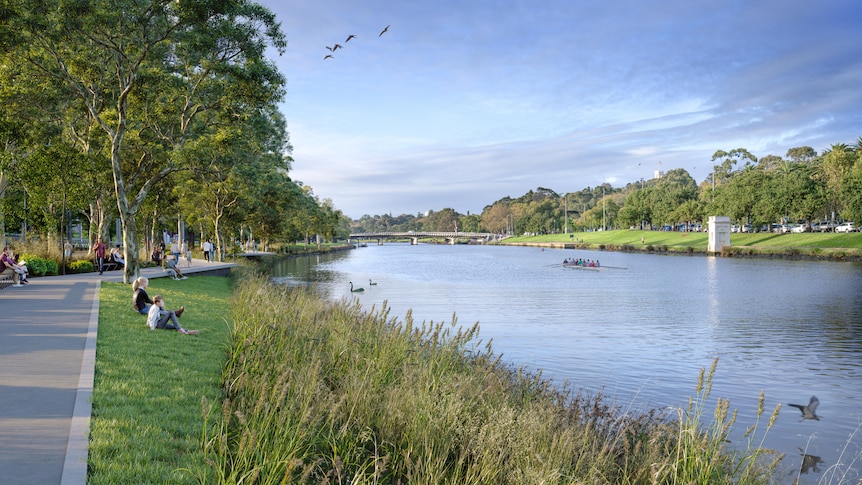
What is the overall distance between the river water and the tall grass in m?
1.72

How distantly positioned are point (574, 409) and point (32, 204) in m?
28.3

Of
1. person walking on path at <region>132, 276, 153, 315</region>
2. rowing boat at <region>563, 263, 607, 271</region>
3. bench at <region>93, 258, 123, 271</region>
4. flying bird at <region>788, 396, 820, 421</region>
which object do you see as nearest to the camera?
flying bird at <region>788, 396, 820, 421</region>

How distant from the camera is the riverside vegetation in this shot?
593 cm

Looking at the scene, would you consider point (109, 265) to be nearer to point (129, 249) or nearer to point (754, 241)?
point (129, 249)

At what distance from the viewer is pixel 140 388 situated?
8.38 m

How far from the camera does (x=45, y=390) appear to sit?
316 inches

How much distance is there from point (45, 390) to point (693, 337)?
20595mm

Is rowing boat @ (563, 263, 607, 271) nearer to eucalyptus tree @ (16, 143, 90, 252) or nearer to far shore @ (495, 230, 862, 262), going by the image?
far shore @ (495, 230, 862, 262)

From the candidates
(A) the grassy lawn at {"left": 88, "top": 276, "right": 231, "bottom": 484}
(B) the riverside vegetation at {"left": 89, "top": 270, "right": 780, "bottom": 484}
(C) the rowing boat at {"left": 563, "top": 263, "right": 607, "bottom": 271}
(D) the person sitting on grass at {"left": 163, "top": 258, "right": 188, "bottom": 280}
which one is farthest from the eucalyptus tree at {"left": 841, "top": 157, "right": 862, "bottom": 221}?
(A) the grassy lawn at {"left": 88, "top": 276, "right": 231, "bottom": 484}

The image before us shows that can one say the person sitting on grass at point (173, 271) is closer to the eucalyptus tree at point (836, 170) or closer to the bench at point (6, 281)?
the bench at point (6, 281)

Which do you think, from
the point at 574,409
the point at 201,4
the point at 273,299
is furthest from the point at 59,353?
the point at 201,4

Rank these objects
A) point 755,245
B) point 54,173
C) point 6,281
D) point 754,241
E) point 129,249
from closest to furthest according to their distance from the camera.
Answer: point 6,281, point 129,249, point 54,173, point 755,245, point 754,241

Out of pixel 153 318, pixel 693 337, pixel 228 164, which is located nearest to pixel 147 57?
pixel 153 318

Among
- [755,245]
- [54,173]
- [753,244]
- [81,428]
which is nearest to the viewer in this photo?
[81,428]
